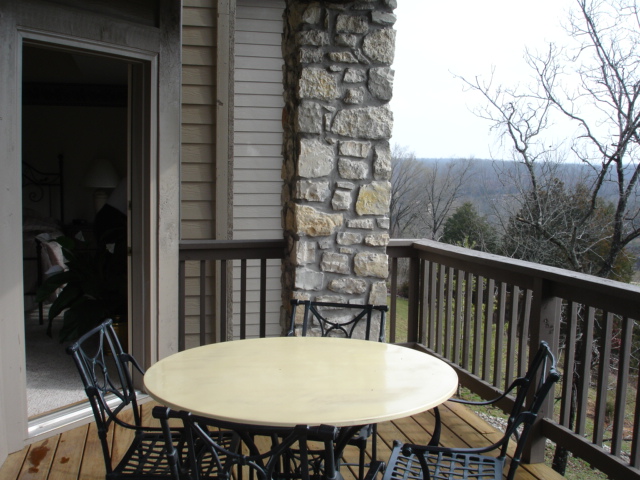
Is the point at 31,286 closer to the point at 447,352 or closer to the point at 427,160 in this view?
the point at 447,352

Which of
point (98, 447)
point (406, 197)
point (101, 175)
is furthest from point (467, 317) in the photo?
point (406, 197)

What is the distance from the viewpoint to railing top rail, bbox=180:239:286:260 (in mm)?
3520

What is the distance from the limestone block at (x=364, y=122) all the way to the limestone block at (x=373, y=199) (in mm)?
267

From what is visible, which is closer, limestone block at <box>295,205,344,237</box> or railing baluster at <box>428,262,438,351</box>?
limestone block at <box>295,205,344,237</box>

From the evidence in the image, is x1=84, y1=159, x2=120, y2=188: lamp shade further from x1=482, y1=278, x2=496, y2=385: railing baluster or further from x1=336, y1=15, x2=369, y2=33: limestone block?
x1=482, y1=278, x2=496, y2=385: railing baluster

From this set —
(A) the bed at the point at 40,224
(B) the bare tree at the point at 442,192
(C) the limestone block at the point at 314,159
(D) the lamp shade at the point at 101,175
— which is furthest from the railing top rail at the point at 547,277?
(B) the bare tree at the point at 442,192

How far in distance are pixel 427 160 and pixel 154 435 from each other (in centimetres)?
1228

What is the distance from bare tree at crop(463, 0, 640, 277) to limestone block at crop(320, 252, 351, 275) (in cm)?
664

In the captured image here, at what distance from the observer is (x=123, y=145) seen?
21.8 feet

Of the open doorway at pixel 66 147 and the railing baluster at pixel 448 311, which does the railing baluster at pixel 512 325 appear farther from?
the open doorway at pixel 66 147

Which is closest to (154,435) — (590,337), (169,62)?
(590,337)

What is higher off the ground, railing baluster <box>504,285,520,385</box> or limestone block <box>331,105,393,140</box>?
limestone block <box>331,105,393,140</box>

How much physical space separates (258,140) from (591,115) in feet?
20.0

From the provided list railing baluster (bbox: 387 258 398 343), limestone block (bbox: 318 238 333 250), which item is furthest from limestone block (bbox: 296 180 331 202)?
railing baluster (bbox: 387 258 398 343)
